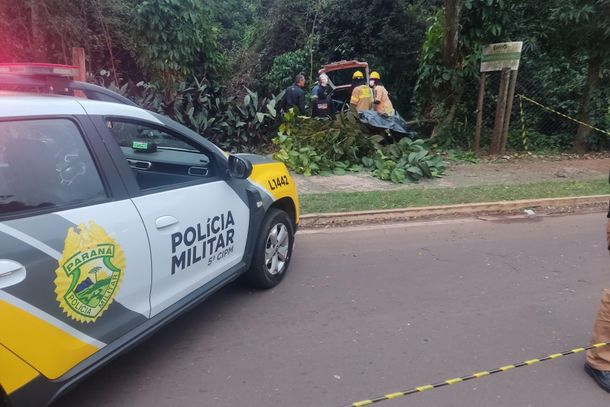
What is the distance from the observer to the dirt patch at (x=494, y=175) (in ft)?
28.3

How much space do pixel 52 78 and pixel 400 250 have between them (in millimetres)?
3860

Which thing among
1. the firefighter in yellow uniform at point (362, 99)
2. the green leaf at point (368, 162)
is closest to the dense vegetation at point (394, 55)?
the firefighter in yellow uniform at point (362, 99)

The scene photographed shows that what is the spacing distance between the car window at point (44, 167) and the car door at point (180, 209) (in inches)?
10.9

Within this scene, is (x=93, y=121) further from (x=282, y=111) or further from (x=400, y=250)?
(x=282, y=111)

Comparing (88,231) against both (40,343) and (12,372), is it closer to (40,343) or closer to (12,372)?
(40,343)

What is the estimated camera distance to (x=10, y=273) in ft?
7.13

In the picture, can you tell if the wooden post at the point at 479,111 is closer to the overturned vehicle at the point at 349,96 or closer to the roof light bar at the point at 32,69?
the overturned vehicle at the point at 349,96

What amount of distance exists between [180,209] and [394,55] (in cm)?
1376

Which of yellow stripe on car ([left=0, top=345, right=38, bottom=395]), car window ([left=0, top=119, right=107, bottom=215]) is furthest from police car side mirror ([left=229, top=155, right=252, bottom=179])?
yellow stripe on car ([left=0, top=345, right=38, bottom=395])

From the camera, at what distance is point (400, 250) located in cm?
561

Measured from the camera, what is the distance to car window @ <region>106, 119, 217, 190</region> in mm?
3631

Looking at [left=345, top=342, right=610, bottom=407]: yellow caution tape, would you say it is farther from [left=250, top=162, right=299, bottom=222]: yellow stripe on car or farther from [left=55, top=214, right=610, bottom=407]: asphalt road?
[left=250, top=162, right=299, bottom=222]: yellow stripe on car

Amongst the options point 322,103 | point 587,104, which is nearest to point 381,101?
point 322,103

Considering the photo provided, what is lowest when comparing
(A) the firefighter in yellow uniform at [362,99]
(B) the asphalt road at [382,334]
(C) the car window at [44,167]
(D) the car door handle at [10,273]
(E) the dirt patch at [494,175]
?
(B) the asphalt road at [382,334]
